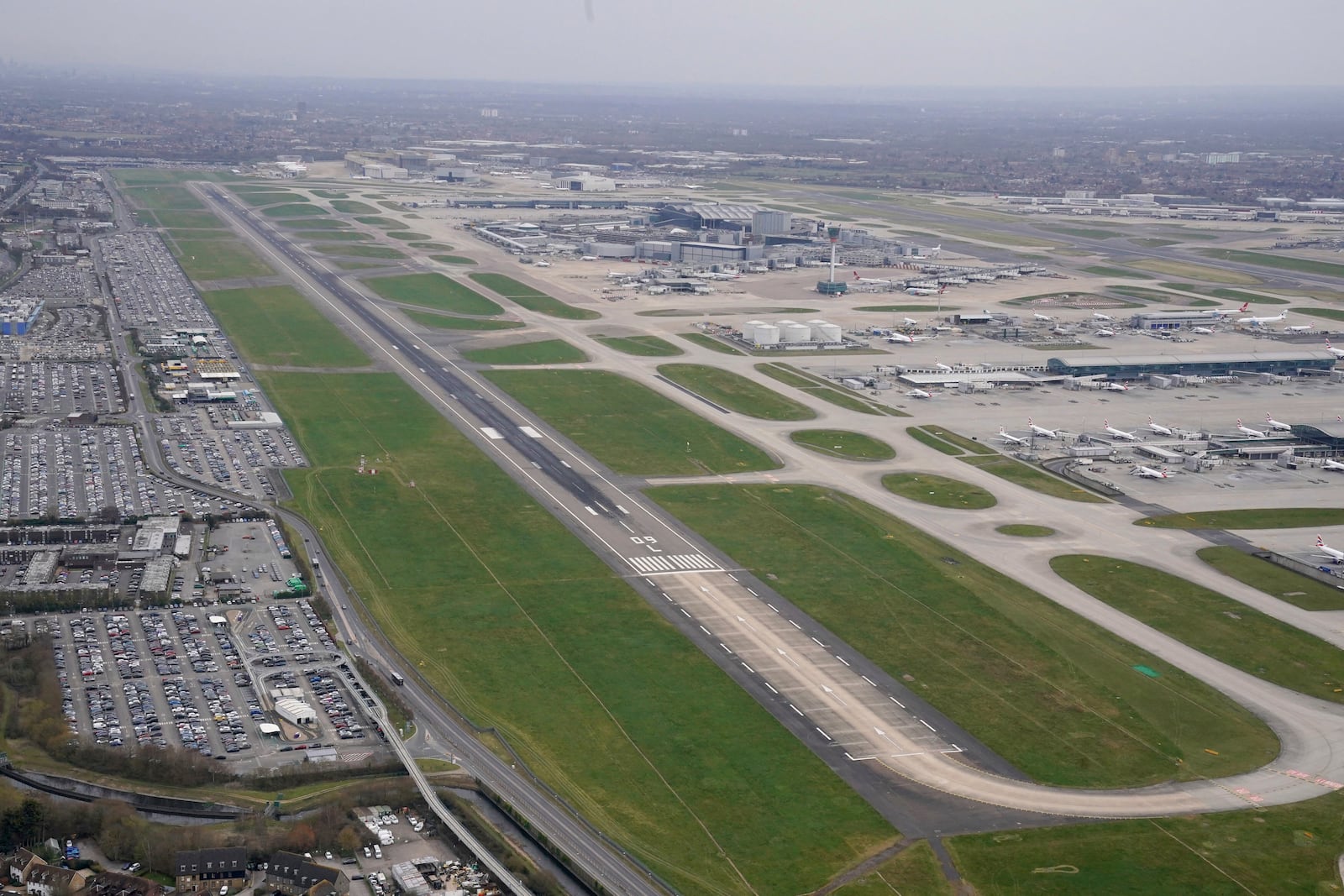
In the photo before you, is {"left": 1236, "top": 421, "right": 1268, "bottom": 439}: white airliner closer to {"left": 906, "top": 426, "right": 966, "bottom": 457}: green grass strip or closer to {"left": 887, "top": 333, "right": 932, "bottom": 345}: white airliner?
{"left": 906, "top": 426, "right": 966, "bottom": 457}: green grass strip

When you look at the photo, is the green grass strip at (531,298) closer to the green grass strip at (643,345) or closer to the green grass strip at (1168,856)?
the green grass strip at (643,345)

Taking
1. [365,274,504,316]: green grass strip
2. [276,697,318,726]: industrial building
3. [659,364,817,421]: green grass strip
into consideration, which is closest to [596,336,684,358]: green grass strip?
[659,364,817,421]: green grass strip

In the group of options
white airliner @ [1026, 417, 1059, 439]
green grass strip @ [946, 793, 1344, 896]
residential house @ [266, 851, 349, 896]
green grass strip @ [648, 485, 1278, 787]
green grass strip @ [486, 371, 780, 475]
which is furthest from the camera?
white airliner @ [1026, 417, 1059, 439]

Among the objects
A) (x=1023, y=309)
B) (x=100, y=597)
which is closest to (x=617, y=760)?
(x=100, y=597)

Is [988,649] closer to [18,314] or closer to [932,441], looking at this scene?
[932,441]

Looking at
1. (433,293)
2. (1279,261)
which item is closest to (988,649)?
(433,293)

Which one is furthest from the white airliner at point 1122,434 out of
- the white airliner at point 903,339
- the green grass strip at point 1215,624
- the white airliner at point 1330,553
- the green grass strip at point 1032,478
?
the white airliner at point 903,339
